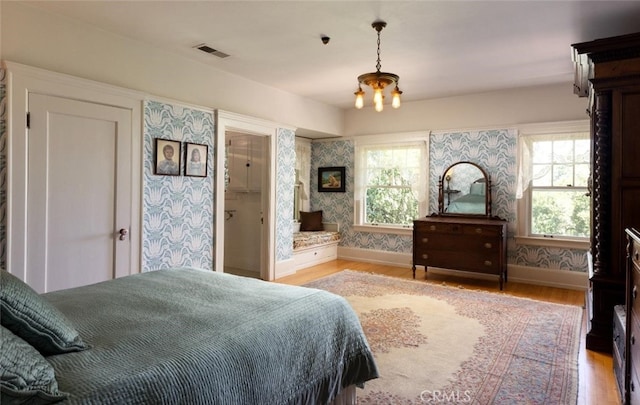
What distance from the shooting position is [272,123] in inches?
200

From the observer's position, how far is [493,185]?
209 inches

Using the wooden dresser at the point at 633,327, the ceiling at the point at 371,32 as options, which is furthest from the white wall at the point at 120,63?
the wooden dresser at the point at 633,327

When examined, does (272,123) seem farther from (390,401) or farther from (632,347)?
(632,347)

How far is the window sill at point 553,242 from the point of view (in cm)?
475

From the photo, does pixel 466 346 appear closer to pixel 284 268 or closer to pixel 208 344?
pixel 208 344

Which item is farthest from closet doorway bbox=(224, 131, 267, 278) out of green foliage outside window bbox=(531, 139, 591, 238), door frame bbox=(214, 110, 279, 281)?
green foliage outside window bbox=(531, 139, 591, 238)

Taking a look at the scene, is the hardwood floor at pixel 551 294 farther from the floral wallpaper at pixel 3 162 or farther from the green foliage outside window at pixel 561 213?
the floral wallpaper at pixel 3 162

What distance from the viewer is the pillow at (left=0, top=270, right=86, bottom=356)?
3.71ft

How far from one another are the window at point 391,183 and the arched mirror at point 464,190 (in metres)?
0.31

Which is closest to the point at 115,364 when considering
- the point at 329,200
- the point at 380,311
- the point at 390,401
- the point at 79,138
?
the point at 390,401

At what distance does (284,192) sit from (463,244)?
2.51 metres

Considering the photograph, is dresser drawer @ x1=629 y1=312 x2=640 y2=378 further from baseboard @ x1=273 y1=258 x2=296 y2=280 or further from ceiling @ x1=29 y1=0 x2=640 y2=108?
baseboard @ x1=273 y1=258 x2=296 y2=280

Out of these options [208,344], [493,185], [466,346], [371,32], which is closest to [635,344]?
[466,346]

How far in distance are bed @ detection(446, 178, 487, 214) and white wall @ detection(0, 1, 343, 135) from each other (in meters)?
2.80
